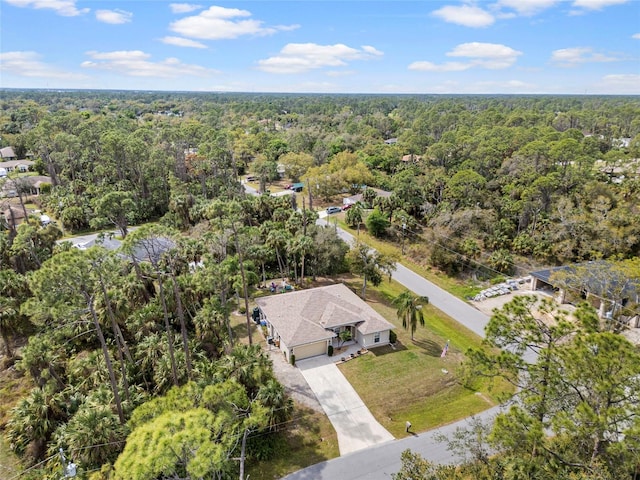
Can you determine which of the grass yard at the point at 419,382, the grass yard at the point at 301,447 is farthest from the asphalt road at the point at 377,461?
the grass yard at the point at 419,382

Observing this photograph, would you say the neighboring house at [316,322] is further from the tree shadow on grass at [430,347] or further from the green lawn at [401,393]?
the tree shadow on grass at [430,347]

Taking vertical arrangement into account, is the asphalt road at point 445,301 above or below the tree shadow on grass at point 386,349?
above

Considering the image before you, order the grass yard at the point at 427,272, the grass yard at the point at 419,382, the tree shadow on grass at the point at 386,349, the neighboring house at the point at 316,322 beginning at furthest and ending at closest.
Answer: the grass yard at the point at 427,272
the tree shadow on grass at the point at 386,349
the neighboring house at the point at 316,322
the grass yard at the point at 419,382

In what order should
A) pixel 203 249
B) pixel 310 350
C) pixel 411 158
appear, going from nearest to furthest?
pixel 310 350 < pixel 203 249 < pixel 411 158

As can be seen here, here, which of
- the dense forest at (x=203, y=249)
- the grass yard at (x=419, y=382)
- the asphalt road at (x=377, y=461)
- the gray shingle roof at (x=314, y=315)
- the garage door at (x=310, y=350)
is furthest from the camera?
the gray shingle roof at (x=314, y=315)

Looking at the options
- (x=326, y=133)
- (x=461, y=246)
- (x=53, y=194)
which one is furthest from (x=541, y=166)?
(x=53, y=194)

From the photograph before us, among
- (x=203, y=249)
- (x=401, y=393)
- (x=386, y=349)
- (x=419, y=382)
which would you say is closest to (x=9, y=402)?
(x=203, y=249)

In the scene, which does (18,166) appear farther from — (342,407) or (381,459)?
(381,459)

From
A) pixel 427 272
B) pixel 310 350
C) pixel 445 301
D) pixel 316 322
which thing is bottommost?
pixel 310 350
